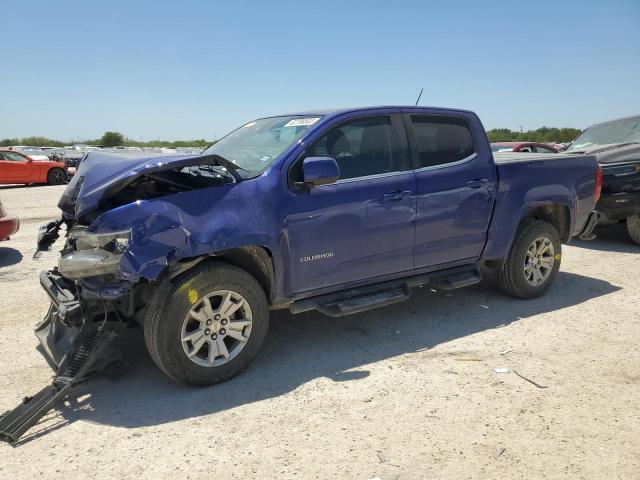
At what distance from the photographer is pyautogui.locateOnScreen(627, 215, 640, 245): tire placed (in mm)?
7738

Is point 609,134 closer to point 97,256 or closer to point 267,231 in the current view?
point 267,231

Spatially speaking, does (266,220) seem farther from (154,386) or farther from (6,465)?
(6,465)

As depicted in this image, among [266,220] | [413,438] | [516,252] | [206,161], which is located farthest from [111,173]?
[516,252]

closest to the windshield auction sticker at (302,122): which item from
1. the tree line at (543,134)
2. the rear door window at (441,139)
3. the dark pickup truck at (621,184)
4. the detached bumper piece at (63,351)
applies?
the rear door window at (441,139)

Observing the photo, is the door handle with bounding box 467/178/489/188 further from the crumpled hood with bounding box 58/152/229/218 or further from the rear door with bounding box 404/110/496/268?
the crumpled hood with bounding box 58/152/229/218

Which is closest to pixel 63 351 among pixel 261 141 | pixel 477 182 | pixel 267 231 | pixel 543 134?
pixel 267 231

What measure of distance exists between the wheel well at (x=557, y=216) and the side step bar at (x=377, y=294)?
118cm

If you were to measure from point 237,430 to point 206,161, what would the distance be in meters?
1.86

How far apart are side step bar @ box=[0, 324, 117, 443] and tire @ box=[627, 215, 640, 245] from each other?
7687 millimetres

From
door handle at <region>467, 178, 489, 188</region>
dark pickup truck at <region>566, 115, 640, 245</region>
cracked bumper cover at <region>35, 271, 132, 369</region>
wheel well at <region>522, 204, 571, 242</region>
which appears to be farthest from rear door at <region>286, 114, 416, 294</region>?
dark pickup truck at <region>566, 115, 640, 245</region>

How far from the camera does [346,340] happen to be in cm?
440

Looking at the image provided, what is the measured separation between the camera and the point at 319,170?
3.70 meters

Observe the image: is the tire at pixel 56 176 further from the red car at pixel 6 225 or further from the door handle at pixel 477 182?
the door handle at pixel 477 182

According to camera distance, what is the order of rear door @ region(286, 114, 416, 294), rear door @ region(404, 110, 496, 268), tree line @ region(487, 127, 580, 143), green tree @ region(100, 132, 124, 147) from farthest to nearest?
green tree @ region(100, 132, 124, 147) → tree line @ region(487, 127, 580, 143) → rear door @ region(404, 110, 496, 268) → rear door @ region(286, 114, 416, 294)
